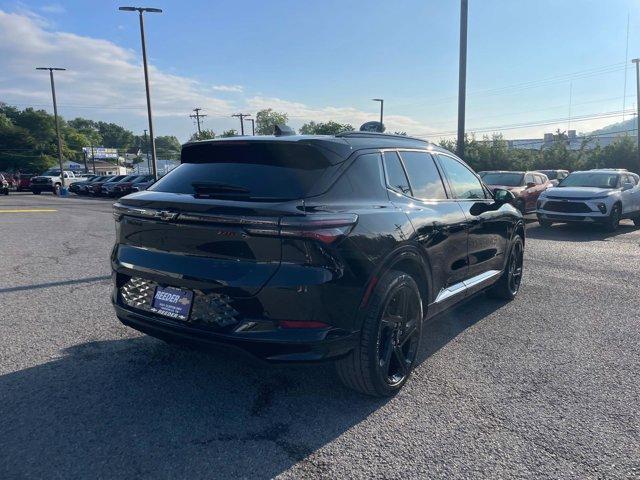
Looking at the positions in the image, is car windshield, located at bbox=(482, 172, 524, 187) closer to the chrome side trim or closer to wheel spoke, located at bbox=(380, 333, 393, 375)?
the chrome side trim

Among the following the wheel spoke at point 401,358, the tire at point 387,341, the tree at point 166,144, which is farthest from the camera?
the tree at point 166,144

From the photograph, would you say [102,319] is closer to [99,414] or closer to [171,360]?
[171,360]

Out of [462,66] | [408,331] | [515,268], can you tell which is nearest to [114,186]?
[462,66]

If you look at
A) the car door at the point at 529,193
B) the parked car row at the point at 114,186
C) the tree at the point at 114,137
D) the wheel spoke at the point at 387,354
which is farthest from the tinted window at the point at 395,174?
the tree at the point at 114,137

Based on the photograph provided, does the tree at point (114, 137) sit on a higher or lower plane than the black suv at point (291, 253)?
higher

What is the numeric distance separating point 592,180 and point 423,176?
39.3 feet

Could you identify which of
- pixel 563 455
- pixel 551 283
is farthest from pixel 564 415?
pixel 551 283

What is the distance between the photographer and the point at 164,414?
10.2 ft

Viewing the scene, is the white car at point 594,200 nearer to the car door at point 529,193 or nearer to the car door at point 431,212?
the car door at point 529,193

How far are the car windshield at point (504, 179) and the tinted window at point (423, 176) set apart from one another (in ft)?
40.7

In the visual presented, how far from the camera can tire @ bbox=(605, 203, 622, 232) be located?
1238 cm

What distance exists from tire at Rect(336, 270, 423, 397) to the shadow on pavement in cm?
19

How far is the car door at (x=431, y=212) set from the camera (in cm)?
371

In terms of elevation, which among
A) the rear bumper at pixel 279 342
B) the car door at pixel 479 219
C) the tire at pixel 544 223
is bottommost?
the tire at pixel 544 223
